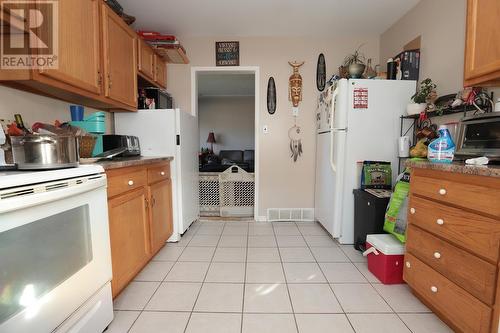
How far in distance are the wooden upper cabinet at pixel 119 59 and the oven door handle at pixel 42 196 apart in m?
0.99

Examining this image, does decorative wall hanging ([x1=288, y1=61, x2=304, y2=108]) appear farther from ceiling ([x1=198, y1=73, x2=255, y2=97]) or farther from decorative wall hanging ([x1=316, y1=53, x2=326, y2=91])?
ceiling ([x1=198, y1=73, x2=255, y2=97])

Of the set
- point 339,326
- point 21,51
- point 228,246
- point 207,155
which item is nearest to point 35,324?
point 21,51

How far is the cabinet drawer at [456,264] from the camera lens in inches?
40.7

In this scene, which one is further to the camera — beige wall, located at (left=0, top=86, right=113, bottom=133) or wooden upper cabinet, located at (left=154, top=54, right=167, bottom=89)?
wooden upper cabinet, located at (left=154, top=54, right=167, bottom=89)

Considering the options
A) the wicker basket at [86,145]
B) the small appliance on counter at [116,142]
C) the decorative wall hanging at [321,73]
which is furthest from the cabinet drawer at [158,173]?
the decorative wall hanging at [321,73]

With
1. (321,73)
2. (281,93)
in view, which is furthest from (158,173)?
(321,73)

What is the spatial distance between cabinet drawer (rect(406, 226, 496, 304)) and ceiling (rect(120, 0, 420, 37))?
85.1 inches

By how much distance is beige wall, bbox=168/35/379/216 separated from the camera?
2.96m

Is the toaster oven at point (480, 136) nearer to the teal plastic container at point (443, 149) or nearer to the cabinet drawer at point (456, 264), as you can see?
the teal plastic container at point (443, 149)

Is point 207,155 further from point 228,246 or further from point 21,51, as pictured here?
point 21,51

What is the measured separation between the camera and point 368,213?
2.05 metres

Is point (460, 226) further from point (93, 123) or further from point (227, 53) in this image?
point (227, 53)

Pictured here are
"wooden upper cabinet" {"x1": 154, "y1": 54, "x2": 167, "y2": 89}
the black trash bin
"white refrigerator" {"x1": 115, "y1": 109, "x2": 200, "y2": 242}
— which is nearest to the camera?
the black trash bin

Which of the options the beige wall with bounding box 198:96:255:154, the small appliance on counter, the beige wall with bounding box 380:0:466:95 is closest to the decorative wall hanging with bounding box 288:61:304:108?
Result: the beige wall with bounding box 380:0:466:95
